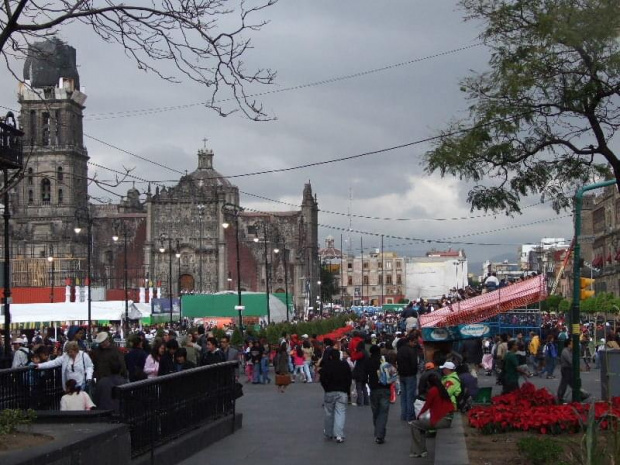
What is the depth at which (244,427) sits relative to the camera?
65.7 feet

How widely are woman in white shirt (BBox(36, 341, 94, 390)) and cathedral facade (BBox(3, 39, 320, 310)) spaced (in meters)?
89.0

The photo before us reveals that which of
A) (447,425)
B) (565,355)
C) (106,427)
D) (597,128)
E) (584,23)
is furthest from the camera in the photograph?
(565,355)

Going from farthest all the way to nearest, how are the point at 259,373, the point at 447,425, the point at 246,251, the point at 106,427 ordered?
the point at 246,251, the point at 259,373, the point at 447,425, the point at 106,427

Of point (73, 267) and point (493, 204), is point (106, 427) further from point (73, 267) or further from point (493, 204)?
point (73, 267)

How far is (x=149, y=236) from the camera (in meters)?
130

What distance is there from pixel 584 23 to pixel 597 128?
6.17 ft

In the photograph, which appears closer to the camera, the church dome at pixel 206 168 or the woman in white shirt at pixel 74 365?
the woman in white shirt at pixel 74 365

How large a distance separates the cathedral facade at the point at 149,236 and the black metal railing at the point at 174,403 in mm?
88531

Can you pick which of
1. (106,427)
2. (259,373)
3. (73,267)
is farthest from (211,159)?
(106,427)

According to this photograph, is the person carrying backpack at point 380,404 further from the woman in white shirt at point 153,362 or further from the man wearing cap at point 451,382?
the woman in white shirt at point 153,362

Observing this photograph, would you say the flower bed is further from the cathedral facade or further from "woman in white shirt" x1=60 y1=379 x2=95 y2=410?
the cathedral facade

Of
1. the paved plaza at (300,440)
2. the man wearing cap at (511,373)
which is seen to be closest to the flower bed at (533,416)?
the paved plaza at (300,440)

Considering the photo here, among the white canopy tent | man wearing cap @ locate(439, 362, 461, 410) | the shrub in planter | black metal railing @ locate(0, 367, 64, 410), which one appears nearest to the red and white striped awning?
man wearing cap @ locate(439, 362, 461, 410)

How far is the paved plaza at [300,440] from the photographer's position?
15.4 metres
